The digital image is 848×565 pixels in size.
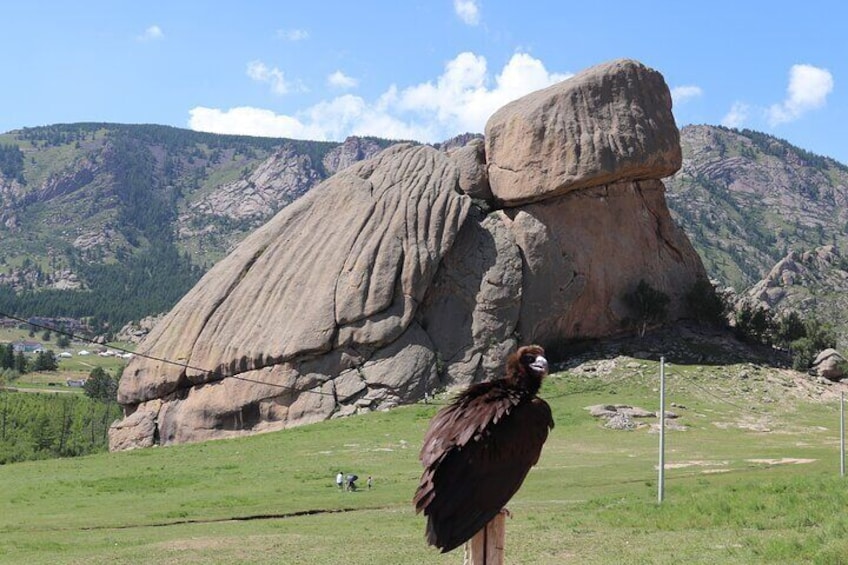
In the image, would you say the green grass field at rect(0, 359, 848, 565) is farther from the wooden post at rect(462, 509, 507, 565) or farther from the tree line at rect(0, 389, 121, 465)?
the tree line at rect(0, 389, 121, 465)

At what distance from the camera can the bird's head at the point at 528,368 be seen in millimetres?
7672

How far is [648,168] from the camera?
196 ft

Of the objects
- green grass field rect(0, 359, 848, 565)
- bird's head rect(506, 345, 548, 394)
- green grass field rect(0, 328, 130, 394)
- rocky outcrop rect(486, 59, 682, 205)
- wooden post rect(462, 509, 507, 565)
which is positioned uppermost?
rocky outcrop rect(486, 59, 682, 205)

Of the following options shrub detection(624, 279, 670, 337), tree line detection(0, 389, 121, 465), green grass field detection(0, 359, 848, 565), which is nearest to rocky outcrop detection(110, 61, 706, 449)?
shrub detection(624, 279, 670, 337)

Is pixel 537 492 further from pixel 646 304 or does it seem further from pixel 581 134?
pixel 646 304

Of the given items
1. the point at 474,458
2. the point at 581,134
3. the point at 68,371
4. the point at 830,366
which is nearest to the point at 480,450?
the point at 474,458

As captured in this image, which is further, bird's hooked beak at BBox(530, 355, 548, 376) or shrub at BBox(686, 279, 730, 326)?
shrub at BBox(686, 279, 730, 326)

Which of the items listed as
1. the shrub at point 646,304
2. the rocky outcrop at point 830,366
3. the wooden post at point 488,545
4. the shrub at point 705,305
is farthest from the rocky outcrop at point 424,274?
the wooden post at point 488,545

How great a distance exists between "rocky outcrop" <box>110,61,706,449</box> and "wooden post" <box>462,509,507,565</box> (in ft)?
148

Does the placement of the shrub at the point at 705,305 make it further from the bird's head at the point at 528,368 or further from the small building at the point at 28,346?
the small building at the point at 28,346

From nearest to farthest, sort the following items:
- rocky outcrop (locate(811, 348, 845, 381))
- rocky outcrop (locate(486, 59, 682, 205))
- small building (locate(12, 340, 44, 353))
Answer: rocky outcrop (locate(486, 59, 682, 205)), rocky outcrop (locate(811, 348, 845, 381)), small building (locate(12, 340, 44, 353))

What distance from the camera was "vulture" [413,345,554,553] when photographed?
7.25m

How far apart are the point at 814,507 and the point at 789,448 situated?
24.2 m

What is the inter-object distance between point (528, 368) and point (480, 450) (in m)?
0.78
